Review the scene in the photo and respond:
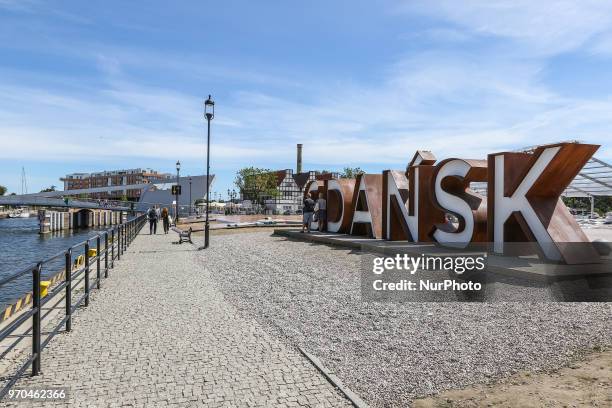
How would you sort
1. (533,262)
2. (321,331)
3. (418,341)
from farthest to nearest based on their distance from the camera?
(533,262)
(321,331)
(418,341)

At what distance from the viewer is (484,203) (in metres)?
13.1

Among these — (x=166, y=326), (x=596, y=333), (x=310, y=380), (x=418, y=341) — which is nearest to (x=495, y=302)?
(x=596, y=333)

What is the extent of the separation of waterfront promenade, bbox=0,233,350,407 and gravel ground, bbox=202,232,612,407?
42cm

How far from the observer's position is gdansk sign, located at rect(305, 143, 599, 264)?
1030 centimetres

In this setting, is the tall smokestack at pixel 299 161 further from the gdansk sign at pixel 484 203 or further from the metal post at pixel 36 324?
the metal post at pixel 36 324

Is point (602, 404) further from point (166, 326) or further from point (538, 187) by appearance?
point (538, 187)

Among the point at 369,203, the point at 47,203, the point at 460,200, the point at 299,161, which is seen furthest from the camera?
the point at 299,161

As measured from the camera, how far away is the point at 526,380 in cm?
423

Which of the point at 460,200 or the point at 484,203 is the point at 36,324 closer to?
the point at 460,200

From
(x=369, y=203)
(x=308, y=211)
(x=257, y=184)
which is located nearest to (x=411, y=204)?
(x=369, y=203)

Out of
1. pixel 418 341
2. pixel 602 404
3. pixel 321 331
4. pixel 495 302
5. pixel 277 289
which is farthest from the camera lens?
pixel 277 289

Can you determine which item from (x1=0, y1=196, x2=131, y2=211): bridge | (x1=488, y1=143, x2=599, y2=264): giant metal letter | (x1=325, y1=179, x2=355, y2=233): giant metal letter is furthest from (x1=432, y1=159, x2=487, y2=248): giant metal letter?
(x1=0, y1=196, x2=131, y2=211): bridge

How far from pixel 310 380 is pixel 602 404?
2.57m

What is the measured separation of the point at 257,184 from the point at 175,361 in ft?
238
